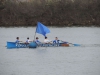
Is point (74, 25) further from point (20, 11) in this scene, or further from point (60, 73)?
point (60, 73)

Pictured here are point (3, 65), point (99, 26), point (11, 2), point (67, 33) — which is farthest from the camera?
point (11, 2)

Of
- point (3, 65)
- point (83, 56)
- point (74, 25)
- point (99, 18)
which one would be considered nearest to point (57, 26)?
point (74, 25)

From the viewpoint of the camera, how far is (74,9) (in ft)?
297

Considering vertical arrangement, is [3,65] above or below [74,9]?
below

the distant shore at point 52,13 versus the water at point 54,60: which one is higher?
the distant shore at point 52,13

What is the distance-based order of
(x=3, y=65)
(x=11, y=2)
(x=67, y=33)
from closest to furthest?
1. (x=3, y=65)
2. (x=67, y=33)
3. (x=11, y=2)

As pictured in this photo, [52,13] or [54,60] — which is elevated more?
[52,13]

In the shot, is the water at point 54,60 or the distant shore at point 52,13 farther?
the distant shore at point 52,13

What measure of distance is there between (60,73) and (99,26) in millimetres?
49160

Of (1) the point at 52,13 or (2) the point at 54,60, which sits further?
(1) the point at 52,13

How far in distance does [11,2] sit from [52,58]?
47878mm

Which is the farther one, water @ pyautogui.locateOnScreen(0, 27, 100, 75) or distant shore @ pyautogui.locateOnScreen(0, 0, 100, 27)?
distant shore @ pyautogui.locateOnScreen(0, 0, 100, 27)

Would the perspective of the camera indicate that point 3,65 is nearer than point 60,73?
No

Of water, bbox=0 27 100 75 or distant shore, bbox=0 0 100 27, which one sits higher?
distant shore, bbox=0 0 100 27
